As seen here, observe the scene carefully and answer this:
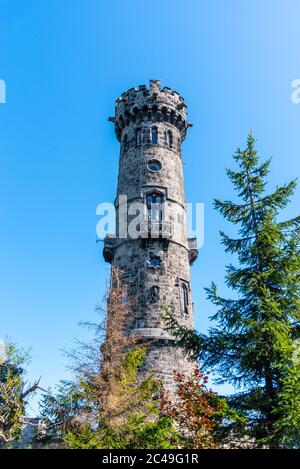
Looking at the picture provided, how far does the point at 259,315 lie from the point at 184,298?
1084 centimetres

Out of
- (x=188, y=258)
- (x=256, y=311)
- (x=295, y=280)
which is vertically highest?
(x=188, y=258)

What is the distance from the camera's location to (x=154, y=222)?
921 inches

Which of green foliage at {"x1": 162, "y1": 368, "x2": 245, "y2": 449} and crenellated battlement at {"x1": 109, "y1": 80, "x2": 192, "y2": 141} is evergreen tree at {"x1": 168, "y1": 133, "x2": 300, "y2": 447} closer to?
green foliage at {"x1": 162, "y1": 368, "x2": 245, "y2": 449}

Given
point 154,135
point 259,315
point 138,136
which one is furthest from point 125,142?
point 259,315

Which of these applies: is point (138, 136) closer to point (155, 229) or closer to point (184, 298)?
point (155, 229)

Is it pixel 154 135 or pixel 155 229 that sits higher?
pixel 154 135

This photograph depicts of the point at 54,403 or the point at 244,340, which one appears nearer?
the point at 244,340

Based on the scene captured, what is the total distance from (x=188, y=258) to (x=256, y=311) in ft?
41.3

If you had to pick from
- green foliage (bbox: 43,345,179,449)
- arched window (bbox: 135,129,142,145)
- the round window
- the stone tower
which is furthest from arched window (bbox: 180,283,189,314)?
arched window (bbox: 135,129,142,145)

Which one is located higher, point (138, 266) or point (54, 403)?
point (138, 266)
